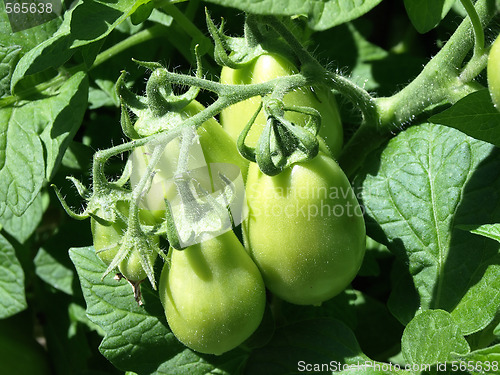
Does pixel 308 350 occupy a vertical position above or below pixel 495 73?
below

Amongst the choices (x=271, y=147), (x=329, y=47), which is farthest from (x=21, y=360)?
(x=329, y=47)

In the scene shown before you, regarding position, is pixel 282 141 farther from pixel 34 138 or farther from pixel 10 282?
pixel 10 282

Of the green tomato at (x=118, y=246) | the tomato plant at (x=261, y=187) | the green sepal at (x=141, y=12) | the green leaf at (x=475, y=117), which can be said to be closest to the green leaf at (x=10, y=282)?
the tomato plant at (x=261, y=187)

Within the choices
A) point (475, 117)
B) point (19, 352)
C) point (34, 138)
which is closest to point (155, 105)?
point (34, 138)

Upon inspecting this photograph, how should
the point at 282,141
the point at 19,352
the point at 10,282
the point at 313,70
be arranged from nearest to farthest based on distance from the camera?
the point at 282,141, the point at 313,70, the point at 10,282, the point at 19,352

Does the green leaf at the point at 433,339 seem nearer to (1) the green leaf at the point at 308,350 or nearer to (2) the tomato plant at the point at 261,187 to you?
(2) the tomato plant at the point at 261,187

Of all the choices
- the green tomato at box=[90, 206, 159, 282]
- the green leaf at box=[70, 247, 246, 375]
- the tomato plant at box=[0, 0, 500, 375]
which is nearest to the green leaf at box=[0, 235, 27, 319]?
the tomato plant at box=[0, 0, 500, 375]
